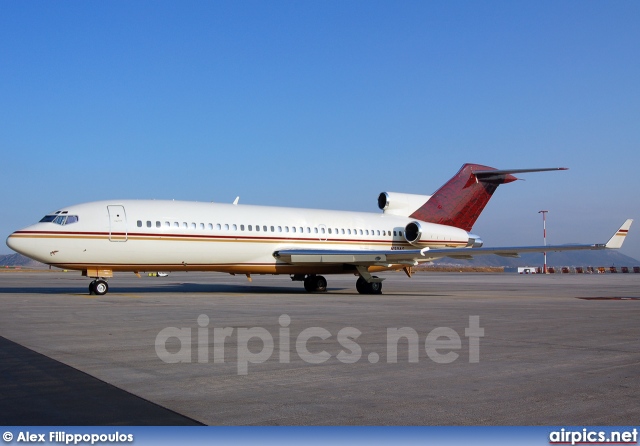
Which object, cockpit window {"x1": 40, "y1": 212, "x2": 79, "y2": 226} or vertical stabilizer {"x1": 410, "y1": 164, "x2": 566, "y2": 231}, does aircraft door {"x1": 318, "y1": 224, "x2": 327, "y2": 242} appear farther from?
cockpit window {"x1": 40, "y1": 212, "x2": 79, "y2": 226}

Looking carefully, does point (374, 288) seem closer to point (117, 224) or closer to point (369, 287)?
point (369, 287)

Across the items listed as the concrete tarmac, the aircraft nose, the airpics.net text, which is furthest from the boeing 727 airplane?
the airpics.net text

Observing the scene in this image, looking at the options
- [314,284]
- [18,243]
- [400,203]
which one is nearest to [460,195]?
[400,203]

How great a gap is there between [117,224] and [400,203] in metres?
14.9

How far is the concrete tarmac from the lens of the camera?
18.6 feet

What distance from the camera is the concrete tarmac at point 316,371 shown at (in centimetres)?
568

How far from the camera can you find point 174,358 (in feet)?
28.5

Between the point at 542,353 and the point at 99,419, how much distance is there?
254 inches

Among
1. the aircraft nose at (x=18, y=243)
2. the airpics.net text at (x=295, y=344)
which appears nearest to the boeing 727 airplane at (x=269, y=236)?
the aircraft nose at (x=18, y=243)

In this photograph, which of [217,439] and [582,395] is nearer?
[217,439]

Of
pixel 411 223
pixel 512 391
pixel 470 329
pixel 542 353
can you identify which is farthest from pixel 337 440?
pixel 411 223

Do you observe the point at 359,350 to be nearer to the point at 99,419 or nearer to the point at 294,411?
the point at 294,411

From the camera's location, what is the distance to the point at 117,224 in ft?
75.2

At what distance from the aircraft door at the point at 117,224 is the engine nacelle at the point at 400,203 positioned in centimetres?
1388
